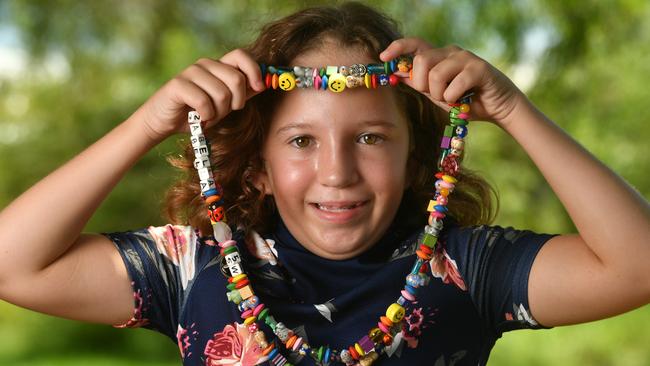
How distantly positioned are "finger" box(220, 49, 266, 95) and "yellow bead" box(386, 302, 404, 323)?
0.43m

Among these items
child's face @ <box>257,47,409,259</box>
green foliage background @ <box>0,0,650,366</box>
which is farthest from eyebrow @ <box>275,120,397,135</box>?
green foliage background @ <box>0,0,650,366</box>

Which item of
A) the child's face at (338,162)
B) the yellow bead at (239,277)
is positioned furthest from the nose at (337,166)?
the yellow bead at (239,277)

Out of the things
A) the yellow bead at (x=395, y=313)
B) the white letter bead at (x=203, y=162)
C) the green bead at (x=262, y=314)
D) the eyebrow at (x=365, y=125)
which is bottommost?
the yellow bead at (x=395, y=313)

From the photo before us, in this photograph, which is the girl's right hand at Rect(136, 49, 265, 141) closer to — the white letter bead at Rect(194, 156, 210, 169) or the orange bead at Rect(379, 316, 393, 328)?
the white letter bead at Rect(194, 156, 210, 169)

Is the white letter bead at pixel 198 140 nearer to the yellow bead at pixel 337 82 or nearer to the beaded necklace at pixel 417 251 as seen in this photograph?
the beaded necklace at pixel 417 251

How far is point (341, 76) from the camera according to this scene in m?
1.49

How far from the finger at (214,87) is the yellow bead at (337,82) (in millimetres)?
167

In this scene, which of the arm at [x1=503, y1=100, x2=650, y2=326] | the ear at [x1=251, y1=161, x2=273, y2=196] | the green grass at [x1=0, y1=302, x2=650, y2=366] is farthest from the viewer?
the green grass at [x1=0, y1=302, x2=650, y2=366]

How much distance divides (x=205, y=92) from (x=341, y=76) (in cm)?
23

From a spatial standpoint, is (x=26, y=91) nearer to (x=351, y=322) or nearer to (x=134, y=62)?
(x=134, y=62)

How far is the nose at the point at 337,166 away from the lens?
148cm

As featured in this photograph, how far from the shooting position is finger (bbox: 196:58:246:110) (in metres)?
1.47

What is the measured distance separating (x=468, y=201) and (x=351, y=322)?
1.38 feet

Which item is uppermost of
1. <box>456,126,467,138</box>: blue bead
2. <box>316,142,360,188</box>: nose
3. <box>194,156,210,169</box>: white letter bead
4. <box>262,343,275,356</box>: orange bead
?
<box>194,156,210,169</box>: white letter bead
